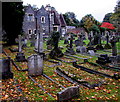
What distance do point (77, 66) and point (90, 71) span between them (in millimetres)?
1381

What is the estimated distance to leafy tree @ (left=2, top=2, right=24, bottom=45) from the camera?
20125mm

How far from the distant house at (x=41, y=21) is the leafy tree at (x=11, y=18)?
12.4 metres

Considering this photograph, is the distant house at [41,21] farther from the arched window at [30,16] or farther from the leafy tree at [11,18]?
the leafy tree at [11,18]

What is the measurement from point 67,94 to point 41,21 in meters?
35.9

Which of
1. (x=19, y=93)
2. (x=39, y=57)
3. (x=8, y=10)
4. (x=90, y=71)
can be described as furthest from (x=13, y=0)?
(x=19, y=93)

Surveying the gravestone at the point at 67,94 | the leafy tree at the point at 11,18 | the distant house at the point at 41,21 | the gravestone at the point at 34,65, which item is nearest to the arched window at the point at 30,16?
the distant house at the point at 41,21

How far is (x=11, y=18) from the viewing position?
70.1 ft

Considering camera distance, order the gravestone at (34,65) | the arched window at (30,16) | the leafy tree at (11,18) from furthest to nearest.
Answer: the arched window at (30,16), the leafy tree at (11,18), the gravestone at (34,65)

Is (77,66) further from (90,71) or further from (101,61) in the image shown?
(101,61)

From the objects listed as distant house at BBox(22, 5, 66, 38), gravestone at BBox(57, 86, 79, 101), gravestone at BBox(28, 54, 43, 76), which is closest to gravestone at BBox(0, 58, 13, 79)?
gravestone at BBox(28, 54, 43, 76)

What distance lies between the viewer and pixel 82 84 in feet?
23.6

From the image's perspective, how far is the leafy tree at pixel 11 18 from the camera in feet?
66.0

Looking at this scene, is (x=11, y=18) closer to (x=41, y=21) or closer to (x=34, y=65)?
(x=34, y=65)

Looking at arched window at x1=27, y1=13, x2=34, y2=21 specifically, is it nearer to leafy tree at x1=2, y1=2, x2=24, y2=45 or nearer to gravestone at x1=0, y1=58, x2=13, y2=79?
leafy tree at x1=2, y1=2, x2=24, y2=45
